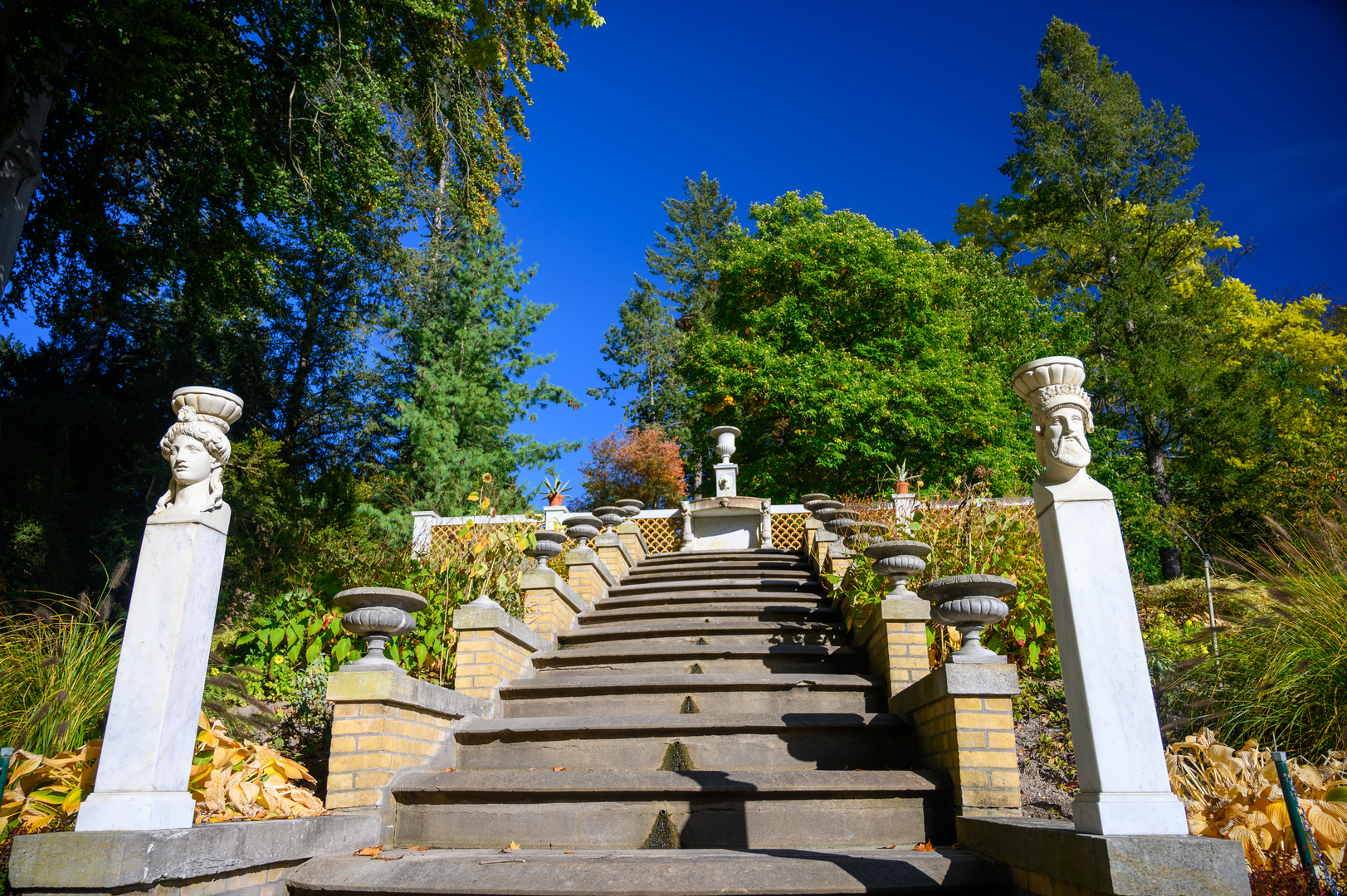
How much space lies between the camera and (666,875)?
3.10 metres

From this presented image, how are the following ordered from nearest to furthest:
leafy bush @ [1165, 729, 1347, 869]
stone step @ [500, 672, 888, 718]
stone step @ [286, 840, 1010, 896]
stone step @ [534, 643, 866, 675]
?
leafy bush @ [1165, 729, 1347, 869] → stone step @ [286, 840, 1010, 896] → stone step @ [500, 672, 888, 718] → stone step @ [534, 643, 866, 675]

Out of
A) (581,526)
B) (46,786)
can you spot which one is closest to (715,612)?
(581,526)

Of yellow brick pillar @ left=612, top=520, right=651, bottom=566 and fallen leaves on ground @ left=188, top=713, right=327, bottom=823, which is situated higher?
yellow brick pillar @ left=612, top=520, right=651, bottom=566

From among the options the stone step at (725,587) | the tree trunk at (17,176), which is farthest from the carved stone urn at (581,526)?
the tree trunk at (17,176)

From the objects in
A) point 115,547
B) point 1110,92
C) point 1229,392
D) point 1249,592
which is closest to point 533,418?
point 115,547

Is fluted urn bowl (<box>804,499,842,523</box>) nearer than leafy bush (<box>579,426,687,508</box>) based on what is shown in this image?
Yes

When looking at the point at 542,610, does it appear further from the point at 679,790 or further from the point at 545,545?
the point at 679,790

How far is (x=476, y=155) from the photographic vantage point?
9125 millimetres

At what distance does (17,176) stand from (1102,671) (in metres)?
9.10

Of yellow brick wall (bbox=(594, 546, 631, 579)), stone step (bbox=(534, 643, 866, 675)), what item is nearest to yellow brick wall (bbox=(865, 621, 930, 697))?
stone step (bbox=(534, 643, 866, 675))

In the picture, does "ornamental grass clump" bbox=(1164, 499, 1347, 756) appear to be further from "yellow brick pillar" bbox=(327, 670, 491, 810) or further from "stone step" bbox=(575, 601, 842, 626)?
"yellow brick pillar" bbox=(327, 670, 491, 810)

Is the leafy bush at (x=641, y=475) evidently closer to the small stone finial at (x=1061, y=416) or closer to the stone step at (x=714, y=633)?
the stone step at (x=714, y=633)

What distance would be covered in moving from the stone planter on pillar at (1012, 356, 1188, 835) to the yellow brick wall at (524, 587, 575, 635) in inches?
176

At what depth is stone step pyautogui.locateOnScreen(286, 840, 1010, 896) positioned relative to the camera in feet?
9.90
